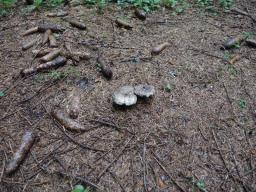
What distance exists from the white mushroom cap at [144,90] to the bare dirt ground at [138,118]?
141 mm

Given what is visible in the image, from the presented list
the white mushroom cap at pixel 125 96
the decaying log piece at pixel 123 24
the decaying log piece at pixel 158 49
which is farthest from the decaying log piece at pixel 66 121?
the decaying log piece at pixel 123 24

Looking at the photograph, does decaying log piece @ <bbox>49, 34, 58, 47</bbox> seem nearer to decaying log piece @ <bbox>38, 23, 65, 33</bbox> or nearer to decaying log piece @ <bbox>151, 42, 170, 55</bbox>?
decaying log piece @ <bbox>38, 23, 65, 33</bbox>

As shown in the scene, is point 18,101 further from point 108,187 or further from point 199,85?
point 199,85

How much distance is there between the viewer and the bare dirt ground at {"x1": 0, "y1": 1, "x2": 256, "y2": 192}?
2.78 meters

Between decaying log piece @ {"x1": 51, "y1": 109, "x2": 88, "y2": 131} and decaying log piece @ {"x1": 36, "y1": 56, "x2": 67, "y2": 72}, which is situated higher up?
decaying log piece @ {"x1": 36, "y1": 56, "x2": 67, "y2": 72}

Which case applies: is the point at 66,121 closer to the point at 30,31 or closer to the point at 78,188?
the point at 78,188

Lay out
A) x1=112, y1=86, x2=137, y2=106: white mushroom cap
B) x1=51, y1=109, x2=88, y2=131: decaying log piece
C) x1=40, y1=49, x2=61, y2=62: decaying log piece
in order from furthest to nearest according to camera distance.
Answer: x1=40, y1=49, x2=61, y2=62: decaying log piece, x1=112, y1=86, x2=137, y2=106: white mushroom cap, x1=51, y1=109, x2=88, y2=131: decaying log piece

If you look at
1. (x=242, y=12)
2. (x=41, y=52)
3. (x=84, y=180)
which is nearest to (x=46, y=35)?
(x=41, y=52)

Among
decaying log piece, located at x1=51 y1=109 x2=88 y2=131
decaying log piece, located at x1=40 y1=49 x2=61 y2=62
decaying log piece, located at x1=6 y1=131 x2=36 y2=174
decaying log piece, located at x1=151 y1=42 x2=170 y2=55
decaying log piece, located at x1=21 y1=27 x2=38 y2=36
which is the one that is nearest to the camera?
decaying log piece, located at x1=6 y1=131 x2=36 y2=174

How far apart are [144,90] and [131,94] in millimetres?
191

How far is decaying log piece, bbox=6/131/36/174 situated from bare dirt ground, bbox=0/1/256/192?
6 centimetres

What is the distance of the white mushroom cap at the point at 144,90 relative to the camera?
337 centimetres

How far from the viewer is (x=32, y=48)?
4.34 m

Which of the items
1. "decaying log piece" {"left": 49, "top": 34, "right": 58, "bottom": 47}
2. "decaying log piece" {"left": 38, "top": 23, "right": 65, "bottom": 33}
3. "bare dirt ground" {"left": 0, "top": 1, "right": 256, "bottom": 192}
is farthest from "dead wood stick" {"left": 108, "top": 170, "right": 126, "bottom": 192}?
"decaying log piece" {"left": 38, "top": 23, "right": 65, "bottom": 33}
